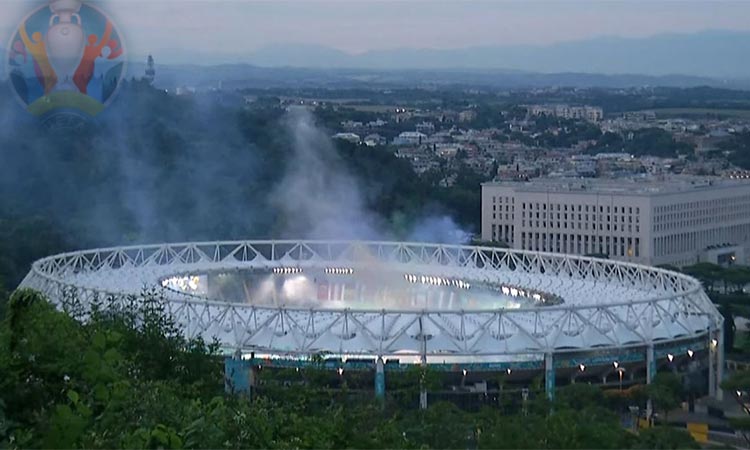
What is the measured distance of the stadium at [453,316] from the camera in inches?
560

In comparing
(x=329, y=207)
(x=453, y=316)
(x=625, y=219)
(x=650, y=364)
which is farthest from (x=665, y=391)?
(x=329, y=207)

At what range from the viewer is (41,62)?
73.1ft

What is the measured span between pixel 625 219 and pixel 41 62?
13.5 metres

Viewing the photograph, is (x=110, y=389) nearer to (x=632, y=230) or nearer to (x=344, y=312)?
(x=344, y=312)

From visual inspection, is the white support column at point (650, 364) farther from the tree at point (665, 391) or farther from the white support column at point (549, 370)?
the white support column at point (549, 370)

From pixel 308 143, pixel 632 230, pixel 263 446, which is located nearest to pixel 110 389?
pixel 263 446

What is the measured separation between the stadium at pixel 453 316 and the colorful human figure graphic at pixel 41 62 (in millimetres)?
3264

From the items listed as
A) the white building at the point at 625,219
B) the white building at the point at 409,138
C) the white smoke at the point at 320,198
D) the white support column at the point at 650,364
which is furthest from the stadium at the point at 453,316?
the white building at the point at 409,138

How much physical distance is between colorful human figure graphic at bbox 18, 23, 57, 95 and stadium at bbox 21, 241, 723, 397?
326 centimetres

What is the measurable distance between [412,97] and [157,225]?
71.8 m

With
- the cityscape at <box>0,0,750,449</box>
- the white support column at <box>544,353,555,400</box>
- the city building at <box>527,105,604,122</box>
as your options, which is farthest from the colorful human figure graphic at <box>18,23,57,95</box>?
the city building at <box>527,105,604,122</box>

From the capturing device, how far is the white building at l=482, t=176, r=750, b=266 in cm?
3031

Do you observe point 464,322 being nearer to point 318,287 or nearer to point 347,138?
point 318,287

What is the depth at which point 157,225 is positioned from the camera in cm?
2828
